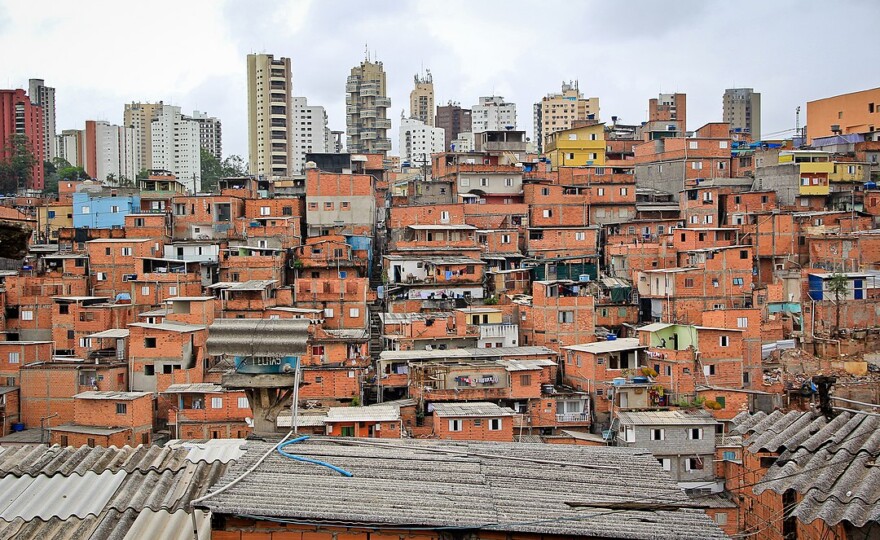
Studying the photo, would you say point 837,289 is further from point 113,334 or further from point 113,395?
point 113,334

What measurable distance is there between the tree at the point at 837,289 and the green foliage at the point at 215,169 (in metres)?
44.9

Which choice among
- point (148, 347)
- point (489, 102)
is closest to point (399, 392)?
point (148, 347)

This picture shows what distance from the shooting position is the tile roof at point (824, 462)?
6.30 meters

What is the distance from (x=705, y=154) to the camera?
1667 inches

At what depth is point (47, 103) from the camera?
280ft

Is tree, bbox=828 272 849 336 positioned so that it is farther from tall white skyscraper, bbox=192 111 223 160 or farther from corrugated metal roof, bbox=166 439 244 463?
tall white skyscraper, bbox=192 111 223 160

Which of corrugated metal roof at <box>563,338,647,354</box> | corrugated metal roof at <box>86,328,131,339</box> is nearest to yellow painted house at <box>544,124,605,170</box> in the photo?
corrugated metal roof at <box>563,338,647,354</box>

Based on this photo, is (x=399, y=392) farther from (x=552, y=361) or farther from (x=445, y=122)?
(x=445, y=122)

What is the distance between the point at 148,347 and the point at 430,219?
1307 centimetres

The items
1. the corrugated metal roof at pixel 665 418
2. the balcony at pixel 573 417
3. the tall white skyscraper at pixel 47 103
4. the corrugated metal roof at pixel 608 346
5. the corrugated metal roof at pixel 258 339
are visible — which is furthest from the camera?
the tall white skyscraper at pixel 47 103

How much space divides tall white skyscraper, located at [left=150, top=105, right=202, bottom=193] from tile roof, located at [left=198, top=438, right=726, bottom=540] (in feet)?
230

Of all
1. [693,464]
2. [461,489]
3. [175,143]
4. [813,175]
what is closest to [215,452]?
[461,489]

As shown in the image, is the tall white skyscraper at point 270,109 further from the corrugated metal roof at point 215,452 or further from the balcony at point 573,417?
the corrugated metal roof at point 215,452

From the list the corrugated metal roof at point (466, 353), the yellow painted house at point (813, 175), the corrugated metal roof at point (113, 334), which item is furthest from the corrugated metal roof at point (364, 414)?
the yellow painted house at point (813, 175)
